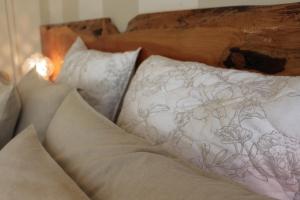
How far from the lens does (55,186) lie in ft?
1.70

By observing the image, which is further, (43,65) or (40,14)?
(40,14)

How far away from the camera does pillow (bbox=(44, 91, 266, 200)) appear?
475 millimetres

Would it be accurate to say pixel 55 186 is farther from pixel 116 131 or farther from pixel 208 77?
pixel 208 77

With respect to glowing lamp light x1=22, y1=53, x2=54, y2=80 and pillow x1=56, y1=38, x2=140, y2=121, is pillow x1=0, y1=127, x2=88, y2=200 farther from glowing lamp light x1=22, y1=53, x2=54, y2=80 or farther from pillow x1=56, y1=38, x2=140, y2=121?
glowing lamp light x1=22, y1=53, x2=54, y2=80

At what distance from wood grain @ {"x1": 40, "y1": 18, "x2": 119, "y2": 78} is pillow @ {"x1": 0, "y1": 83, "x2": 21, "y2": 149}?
2.36 feet

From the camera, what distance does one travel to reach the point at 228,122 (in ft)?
2.36

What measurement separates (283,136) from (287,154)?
0.12ft

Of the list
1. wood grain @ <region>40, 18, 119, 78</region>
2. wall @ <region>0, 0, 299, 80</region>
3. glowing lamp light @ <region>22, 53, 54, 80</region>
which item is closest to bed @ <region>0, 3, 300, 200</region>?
wall @ <region>0, 0, 299, 80</region>

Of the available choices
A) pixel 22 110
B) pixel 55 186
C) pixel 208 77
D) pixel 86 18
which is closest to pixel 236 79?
pixel 208 77

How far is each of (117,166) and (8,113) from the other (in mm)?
529

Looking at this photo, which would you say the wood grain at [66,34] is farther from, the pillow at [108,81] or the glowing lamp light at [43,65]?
the pillow at [108,81]

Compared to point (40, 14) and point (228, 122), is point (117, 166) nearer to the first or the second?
point (228, 122)

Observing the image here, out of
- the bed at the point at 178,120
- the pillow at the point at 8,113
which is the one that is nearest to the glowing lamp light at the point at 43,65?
the bed at the point at 178,120

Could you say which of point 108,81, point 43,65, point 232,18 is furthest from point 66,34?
point 232,18
